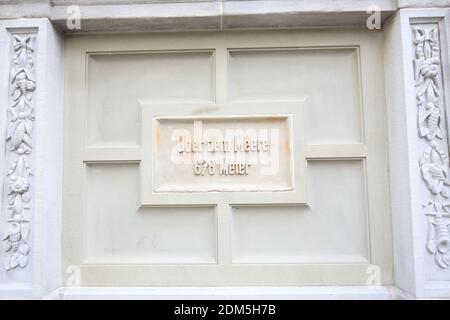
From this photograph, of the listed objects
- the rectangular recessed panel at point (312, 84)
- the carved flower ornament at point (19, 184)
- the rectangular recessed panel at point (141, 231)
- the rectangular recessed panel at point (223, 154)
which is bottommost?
the rectangular recessed panel at point (141, 231)

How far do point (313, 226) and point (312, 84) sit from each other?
36.2 inches

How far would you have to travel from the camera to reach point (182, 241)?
2.36 m

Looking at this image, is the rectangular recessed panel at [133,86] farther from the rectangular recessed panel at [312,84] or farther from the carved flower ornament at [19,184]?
the carved flower ornament at [19,184]

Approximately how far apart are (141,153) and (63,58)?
0.83 metres

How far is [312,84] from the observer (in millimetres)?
2430

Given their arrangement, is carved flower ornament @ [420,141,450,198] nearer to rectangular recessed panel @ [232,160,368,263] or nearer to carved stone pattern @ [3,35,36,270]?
rectangular recessed panel @ [232,160,368,263]

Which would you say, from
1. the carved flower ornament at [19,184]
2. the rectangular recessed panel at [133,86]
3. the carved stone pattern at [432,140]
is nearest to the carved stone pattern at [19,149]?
the carved flower ornament at [19,184]

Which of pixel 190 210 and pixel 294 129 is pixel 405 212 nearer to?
pixel 294 129

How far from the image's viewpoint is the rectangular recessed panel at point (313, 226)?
2340 millimetres

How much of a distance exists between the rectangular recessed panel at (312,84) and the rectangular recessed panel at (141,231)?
2.77 ft

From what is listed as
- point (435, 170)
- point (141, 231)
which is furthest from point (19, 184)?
point (435, 170)

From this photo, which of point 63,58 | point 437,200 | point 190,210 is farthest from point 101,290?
point 437,200

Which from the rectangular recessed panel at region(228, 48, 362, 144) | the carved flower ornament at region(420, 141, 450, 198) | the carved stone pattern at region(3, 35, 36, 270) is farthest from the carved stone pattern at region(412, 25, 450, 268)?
the carved stone pattern at region(3, 35, 36, 270)

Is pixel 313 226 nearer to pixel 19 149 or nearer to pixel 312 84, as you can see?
pixel 312 84
